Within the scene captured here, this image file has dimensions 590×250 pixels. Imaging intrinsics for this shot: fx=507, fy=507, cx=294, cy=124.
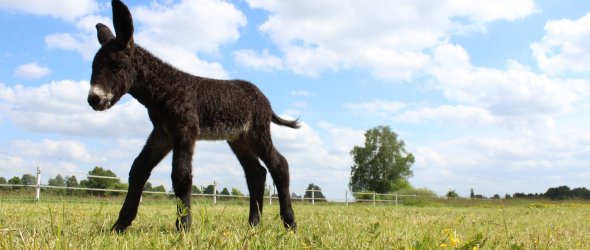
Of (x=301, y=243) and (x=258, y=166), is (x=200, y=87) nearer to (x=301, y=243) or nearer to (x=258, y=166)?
(x=258, y=166)

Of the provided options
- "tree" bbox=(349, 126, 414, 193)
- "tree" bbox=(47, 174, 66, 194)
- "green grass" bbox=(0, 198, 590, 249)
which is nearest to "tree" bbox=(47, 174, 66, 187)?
"tree" bbox=(47, 174, 66, 194)

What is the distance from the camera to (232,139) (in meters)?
5.22

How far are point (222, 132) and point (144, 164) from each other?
82 centimetres

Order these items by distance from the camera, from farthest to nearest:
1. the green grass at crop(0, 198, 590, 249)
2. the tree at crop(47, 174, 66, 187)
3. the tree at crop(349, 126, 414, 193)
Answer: the tree at crop(349, 126, 414, 193), the tree at crop(47, 174, 66, 187), the green grass at crop(0, 198, 590, 249)

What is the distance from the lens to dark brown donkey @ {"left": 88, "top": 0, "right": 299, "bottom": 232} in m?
4.52

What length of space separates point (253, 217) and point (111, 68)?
2243 millimetres

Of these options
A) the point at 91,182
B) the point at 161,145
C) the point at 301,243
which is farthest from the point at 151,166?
→ the point at 91,182

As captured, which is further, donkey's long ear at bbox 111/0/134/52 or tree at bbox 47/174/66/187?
tree at bbox 47/174/66/187

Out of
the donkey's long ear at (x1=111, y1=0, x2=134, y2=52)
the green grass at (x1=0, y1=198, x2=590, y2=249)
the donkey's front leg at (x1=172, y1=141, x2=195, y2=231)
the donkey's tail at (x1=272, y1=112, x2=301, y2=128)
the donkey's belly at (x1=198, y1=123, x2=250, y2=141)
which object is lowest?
the green grass at (x1=0, y1=198, x2=590, y2=249)

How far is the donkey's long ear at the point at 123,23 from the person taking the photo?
14.8ft

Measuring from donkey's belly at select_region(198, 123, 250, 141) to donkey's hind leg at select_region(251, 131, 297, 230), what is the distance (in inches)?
7.1

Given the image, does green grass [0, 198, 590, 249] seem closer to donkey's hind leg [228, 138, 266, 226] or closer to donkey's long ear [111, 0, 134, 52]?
donkey's hind leg [228, 138, 266, 226]

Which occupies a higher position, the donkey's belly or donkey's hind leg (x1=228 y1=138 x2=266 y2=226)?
the donkey's belly

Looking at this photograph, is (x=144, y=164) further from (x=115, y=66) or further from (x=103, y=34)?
(x=103, y=34)
